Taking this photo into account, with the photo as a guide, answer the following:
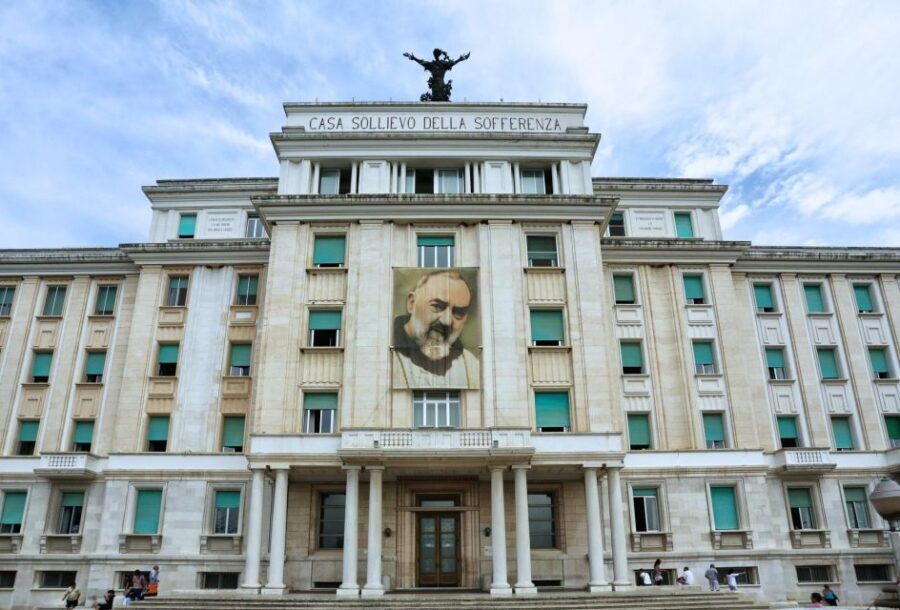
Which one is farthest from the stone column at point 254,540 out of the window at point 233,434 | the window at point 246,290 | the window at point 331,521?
the window at point 246,290

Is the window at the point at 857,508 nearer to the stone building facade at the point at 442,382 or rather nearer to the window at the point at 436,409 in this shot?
the stone building facade at the point at 442,382

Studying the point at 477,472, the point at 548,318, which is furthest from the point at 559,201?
the point at 477,472

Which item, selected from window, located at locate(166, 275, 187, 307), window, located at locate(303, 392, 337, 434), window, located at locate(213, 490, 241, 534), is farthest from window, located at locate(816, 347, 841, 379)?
window, located at locate(166, 275, 187, 307)

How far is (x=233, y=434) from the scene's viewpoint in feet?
105

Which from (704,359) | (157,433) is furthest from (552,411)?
(157,433)

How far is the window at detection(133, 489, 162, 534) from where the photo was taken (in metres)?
30.1

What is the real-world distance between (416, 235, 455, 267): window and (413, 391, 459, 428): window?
5.93m

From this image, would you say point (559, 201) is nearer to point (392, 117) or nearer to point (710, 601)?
point (392, 117)

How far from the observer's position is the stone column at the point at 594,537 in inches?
1010

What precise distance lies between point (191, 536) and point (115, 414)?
7294mm

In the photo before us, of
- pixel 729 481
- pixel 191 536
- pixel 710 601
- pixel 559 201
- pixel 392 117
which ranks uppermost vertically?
pixel 392 117

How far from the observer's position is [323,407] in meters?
28.9

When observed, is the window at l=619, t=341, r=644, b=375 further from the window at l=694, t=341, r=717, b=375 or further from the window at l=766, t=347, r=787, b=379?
the window at l=766, t=347, r=787, b=379

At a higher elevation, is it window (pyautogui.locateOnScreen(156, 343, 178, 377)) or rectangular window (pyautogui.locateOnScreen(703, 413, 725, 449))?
window (pyautogui.locateOnScreen(156, 343, 178, 377))
